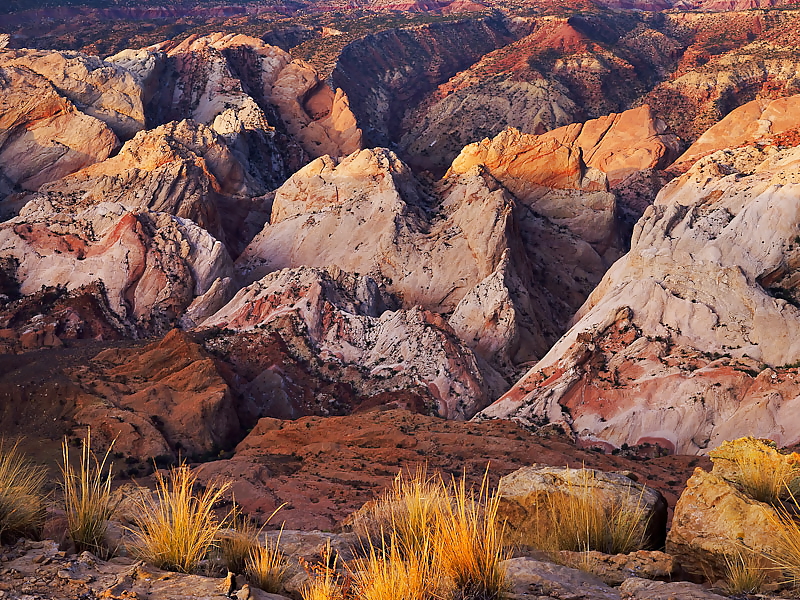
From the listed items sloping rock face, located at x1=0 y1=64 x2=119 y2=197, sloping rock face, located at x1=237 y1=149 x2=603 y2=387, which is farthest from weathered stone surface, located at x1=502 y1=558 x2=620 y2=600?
sloping rock face, located at x1=0 y1=64 x2=119 y2=197

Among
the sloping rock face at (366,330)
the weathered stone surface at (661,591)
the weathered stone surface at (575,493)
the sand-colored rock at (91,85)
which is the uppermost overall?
the sand-colored rock at (91,85)

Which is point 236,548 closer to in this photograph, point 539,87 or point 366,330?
point 366,330

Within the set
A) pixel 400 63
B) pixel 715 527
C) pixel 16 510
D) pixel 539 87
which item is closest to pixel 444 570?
pixel 715 527

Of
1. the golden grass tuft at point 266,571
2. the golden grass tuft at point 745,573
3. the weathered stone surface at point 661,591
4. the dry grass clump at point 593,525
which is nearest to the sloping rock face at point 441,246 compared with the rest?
the dry grass clump at point 593,525

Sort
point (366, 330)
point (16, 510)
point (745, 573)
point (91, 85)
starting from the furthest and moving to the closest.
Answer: point (91, 85) → point (366, 330) → point (16, 510) → point (745, 573)

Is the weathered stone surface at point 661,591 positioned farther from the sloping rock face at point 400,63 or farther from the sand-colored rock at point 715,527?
the sloping rock face at point 400,63

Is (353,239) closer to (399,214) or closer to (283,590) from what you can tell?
(399,214)
